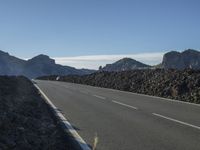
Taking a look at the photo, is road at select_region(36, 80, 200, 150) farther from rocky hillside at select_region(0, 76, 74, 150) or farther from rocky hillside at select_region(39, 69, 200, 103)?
rocky hillside at select_region(39, 69, 200, 103)

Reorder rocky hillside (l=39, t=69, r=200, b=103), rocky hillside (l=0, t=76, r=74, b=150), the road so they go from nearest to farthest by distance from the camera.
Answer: rocky hillside (l=0, t=76, r=74, b=150) < the road < rocky hillside (l=39, t=69, r=200, b=103)

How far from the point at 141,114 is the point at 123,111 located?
128cm

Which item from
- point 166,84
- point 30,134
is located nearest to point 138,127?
point 30,134

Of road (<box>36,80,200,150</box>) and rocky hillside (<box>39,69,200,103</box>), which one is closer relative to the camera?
road (<box>36,80,200,150</box>)

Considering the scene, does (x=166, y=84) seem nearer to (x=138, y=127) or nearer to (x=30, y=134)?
(x=138, y=127)

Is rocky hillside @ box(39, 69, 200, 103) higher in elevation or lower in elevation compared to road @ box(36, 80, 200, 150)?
higher

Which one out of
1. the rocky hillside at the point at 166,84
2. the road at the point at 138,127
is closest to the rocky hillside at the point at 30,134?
the road at the point at 138,127

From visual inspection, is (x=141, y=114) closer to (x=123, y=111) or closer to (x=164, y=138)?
(x=123, y=111)

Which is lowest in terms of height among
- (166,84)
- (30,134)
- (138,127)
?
(30,134)

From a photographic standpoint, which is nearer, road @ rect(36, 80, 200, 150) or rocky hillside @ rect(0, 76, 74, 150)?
rocky hillside @ rect(0, 76, 74, 150)

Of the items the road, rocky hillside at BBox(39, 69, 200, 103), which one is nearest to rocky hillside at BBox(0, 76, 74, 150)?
the road

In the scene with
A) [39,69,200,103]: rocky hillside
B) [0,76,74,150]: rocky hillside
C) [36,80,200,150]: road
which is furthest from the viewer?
[39,69,200,103]: rocky hillside

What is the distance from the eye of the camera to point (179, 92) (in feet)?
90.5

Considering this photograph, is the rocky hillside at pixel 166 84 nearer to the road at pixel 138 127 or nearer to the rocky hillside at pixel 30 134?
the road at pixel 138 127
